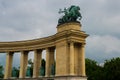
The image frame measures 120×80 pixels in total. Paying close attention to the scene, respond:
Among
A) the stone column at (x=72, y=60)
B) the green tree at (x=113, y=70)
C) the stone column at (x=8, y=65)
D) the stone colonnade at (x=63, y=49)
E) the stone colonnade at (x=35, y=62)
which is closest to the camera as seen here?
the stone column at (x=72, y=60)

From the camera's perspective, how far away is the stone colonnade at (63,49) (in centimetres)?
4738

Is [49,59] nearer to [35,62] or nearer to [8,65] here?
[35,62]

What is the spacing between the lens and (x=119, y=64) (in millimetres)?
75625

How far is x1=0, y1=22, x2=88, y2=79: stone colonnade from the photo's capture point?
155ft

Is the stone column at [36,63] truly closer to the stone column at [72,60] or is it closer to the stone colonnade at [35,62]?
the stone colonnade at [35,62]

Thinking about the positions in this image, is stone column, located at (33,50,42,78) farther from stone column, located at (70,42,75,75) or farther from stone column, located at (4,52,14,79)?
stone column, located at (70,42,75,75)

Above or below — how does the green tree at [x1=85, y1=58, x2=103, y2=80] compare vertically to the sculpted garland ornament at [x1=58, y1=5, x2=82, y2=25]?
below

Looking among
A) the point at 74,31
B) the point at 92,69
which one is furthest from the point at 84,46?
the point at 92,69

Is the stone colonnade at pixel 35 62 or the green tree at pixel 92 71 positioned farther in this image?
the green tree at pixel 92 71

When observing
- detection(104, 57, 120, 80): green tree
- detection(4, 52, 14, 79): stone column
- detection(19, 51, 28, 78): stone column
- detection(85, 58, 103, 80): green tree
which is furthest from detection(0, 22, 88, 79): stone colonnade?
detection(85, 58, 103, 80): green tree

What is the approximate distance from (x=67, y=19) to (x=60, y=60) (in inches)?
365

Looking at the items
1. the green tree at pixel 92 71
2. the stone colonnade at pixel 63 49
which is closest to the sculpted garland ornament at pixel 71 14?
the stone colonnade at pixel 63 49

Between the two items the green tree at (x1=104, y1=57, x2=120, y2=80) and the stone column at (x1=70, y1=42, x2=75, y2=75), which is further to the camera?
the green tree at (x1=104, y1=57, x2=120, y2=80)

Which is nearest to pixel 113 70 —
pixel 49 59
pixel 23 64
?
pixel 49 59
